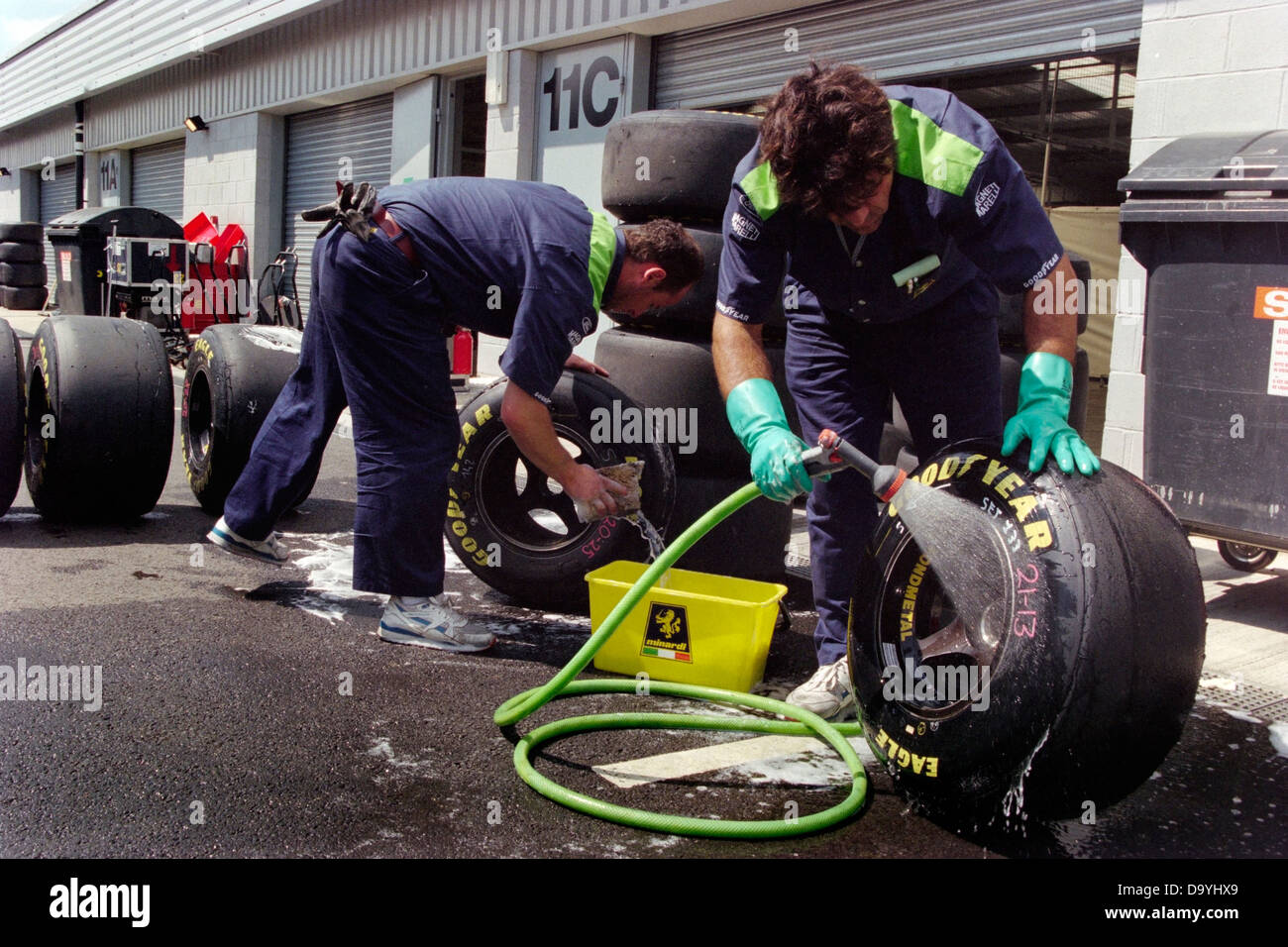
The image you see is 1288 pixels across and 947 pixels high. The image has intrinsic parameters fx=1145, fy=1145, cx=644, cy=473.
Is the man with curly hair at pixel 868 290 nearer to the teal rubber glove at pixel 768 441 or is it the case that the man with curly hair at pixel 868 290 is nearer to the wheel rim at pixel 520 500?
the teal rubber glove at pixel 768 441

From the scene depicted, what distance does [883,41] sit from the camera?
7.69 meters

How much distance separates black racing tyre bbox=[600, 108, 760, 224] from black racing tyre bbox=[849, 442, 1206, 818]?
228 centimetres

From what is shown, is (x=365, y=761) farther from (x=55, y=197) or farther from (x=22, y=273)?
(x=55, y=197)

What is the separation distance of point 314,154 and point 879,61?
398 inches

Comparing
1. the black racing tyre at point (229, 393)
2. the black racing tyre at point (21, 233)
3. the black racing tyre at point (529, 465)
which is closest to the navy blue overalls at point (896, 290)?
the black racing tyre at point (529, 465)

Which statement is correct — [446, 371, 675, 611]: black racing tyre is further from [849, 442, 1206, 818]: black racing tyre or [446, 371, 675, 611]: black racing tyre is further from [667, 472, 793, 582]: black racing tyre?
[849, 442, 1206, 818]: black racing tyre

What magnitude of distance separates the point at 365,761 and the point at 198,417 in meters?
3.31

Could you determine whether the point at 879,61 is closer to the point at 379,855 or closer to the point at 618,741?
the point at 618,741

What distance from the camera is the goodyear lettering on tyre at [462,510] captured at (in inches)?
163

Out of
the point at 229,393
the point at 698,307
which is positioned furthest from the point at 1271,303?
the point at 229,393

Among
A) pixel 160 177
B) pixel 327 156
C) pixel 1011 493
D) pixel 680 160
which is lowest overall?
pixel 1011 493

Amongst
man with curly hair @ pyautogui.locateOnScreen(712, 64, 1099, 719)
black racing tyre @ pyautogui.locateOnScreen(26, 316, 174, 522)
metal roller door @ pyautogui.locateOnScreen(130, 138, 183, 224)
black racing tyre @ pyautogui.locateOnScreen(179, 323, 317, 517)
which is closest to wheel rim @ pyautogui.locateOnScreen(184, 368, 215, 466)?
black racing tyre @ pyautogui.locateOnScreen(179, 323, 317, 517)
